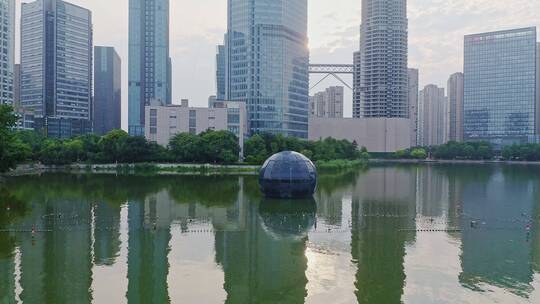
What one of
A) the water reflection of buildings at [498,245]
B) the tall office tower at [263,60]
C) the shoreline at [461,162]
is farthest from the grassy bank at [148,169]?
the shoreline at [461,162]

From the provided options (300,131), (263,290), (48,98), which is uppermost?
(48,98)

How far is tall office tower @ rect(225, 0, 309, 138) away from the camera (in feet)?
501

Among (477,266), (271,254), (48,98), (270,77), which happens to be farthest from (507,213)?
(48,98)

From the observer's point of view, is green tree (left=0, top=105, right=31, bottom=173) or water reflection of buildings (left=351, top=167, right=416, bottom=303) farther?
green tree (left=0, top=105, right=31, bottom=173)

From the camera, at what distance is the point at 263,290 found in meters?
21.2

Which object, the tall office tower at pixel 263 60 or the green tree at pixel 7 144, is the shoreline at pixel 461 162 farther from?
the green tree at pixel 7 144

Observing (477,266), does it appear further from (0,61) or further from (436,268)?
(0,61)

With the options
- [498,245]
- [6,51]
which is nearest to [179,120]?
[6,51]

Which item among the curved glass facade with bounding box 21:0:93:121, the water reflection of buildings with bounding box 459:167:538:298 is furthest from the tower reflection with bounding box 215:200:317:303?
the curved glass facade with bounding box 21:0:93:121

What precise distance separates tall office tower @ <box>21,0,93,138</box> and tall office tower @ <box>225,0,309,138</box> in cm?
6038

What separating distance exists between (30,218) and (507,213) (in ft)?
126

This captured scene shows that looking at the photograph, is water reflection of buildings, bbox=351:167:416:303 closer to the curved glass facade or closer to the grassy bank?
the grassy bank

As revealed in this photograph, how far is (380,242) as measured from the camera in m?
29.9

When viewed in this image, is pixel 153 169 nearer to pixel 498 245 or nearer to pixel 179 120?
pixel 179 120
